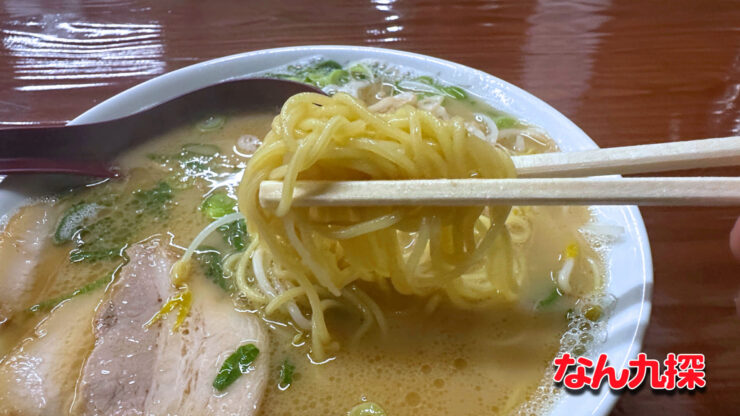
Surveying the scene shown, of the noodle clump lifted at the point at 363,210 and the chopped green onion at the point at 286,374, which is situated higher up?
the noodle clump lifted at the point at 363,210

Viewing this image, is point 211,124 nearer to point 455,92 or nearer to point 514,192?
point 455,92

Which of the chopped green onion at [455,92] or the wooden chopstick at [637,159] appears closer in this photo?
the wooden chopstick at [637,159]

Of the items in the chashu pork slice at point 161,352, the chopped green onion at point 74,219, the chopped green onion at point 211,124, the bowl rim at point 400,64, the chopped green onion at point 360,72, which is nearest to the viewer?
the chashu pork slice at point 161,352

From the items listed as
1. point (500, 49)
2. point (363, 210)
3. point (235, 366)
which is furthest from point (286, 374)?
point (500, 49)

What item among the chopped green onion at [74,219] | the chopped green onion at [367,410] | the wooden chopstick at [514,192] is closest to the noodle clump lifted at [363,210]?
the wooden chopstick at [514,192]

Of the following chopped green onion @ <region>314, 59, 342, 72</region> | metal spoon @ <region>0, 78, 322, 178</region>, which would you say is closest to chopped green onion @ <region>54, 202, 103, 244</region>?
metal spoon @ <region>0, 78, 322, 178</region>

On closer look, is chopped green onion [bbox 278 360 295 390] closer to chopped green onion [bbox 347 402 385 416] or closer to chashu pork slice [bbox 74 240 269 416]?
chashu pork slice [bbox 74 240 269 416]

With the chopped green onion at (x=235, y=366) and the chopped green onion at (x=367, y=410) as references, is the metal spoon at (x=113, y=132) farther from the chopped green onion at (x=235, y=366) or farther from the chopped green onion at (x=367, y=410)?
the chopped green onion at (x=367, y=410)
